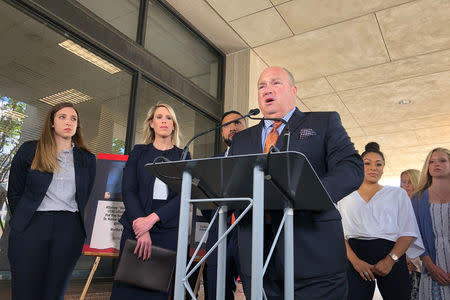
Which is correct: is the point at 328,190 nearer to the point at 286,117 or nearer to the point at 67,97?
the point at 286,117

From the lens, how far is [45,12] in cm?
308

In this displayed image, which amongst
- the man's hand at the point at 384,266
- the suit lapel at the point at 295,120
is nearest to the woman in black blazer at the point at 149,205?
the suit lapel at the point at 295,120

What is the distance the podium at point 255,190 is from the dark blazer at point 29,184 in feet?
3.77

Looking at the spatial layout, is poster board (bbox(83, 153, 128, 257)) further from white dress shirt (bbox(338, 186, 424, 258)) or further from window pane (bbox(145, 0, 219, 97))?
window pane (bbox(145, 0, 219, 97))

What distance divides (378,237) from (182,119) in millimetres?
2914

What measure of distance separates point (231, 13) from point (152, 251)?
348 cm

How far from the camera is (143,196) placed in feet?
7.20

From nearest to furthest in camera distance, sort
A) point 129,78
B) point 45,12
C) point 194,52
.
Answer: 1. point 45,12
2. point 129,78
3. point 194,52

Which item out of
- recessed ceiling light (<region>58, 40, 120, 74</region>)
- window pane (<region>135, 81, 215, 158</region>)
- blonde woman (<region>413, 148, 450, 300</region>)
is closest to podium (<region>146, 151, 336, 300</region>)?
blonde woman (<region>413, 148, 450, 300</region>)

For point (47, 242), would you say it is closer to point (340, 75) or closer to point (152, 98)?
point (152, 98)

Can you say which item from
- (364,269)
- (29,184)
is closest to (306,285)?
(364,269)

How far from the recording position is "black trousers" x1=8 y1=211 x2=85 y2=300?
1954 millimetres

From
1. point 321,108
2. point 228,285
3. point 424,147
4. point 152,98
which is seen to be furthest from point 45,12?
point 424,147

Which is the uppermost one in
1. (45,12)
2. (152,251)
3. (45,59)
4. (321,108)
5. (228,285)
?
(321,108)
